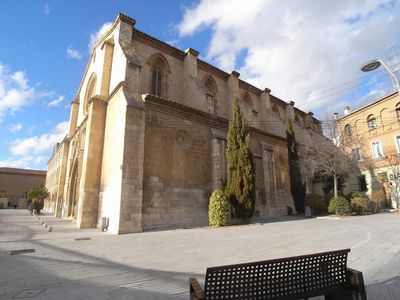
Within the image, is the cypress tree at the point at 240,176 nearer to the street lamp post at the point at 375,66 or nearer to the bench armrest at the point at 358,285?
the street lamp post at the point at 375,66

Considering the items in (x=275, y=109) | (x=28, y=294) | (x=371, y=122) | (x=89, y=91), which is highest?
(x=275, y=109)

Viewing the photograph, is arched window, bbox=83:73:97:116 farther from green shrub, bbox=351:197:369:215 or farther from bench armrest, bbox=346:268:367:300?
green shrub, bbox=351:197:369:215

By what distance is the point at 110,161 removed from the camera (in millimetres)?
12492

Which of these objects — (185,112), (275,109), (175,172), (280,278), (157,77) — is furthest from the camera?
(275,109)

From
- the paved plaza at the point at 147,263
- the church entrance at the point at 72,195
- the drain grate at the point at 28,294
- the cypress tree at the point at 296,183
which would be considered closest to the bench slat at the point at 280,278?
the paved plaza at the point at 147,263

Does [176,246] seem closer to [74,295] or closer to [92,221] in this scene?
[74,295]

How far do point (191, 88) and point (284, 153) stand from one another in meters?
9.85

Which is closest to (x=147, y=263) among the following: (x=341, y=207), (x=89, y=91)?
(x=341, y=207)

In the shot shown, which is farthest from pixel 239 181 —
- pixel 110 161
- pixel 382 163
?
pixel 382 163

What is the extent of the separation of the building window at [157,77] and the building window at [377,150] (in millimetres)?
21745

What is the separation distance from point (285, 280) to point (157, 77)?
15.4 metres

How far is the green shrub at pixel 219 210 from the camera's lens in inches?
480

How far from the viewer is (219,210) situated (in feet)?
40.2

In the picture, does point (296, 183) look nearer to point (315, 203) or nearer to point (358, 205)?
point (315, 203)
